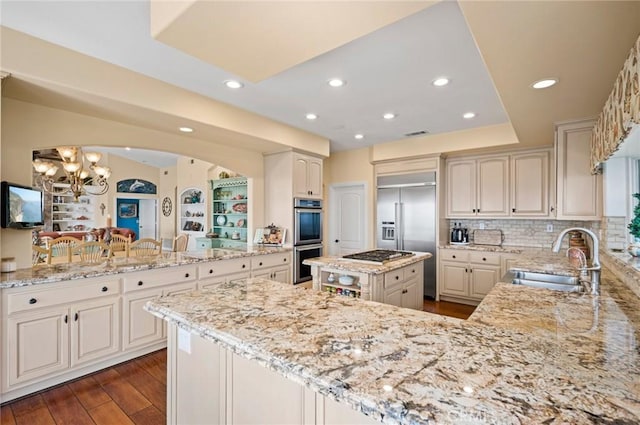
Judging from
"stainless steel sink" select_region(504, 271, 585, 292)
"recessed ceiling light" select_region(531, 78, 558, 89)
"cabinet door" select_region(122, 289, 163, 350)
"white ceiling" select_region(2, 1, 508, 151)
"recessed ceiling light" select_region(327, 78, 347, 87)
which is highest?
"white ceiling" select_region(2, 1, 508, 151)

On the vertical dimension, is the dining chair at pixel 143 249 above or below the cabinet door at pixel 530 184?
below

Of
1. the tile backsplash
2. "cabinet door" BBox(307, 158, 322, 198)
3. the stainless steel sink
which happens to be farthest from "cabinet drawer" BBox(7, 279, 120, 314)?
the tile backsplash

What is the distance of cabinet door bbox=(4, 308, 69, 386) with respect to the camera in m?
2.16

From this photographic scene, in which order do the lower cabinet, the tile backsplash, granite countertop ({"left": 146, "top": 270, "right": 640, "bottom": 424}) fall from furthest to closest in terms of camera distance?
1. the tile backsplash
2. the lower cabinet
3. granite countertop ({"left": 146, "top": 270, "right": 640, "bottom": 424})

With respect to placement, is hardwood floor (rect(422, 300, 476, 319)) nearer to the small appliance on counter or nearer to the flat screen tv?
the small appliance on counter

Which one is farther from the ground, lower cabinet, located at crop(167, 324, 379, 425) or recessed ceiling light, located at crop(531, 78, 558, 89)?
recessed ceiling light, located at crop(531, 78, 558, 89)

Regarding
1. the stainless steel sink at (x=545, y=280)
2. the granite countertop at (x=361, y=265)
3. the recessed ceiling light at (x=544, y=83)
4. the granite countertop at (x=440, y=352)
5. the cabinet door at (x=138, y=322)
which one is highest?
the recessed ceiling light at (x=544, y=83)

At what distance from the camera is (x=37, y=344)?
7.43ft

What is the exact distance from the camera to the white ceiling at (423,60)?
1.41 metres

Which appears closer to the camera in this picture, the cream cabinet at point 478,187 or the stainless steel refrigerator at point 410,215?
the cream cabinet at point 478,187

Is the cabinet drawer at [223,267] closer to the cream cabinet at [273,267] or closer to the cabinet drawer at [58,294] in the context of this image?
the cream cabinet at [273,267]

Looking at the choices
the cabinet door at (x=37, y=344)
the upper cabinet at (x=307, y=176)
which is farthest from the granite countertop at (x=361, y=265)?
the cabinet door at (x=37, y=344)

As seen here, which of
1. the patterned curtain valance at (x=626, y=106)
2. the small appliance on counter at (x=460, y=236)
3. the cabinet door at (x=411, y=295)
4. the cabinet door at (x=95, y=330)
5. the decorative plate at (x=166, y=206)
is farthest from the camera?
the decorative plate at (x=166, y=206)

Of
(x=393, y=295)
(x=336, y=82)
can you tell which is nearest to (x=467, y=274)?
(x=393, y=295)
